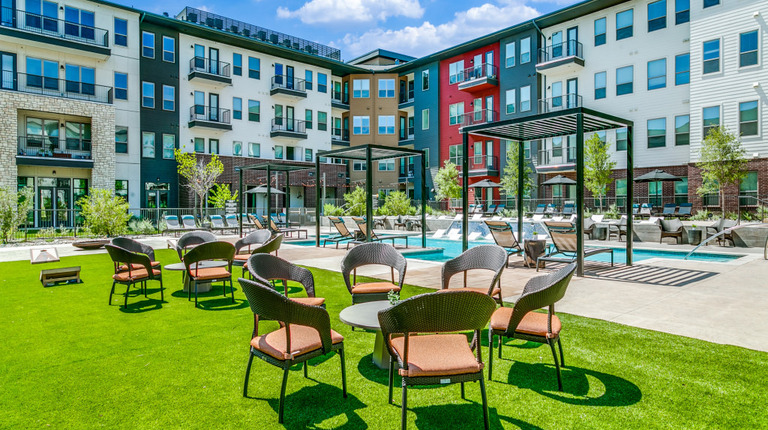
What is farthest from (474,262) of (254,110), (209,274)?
(254,110)

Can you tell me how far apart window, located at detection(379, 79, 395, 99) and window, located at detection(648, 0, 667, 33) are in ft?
69.7

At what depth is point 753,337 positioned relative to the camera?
4.91m

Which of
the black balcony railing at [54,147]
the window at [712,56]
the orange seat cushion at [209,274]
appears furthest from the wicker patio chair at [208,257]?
the window at [712,56]

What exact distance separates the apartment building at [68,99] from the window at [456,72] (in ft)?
74.4

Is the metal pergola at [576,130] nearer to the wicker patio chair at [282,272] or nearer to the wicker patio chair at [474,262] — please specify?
the wicker patio chair at [474,262]

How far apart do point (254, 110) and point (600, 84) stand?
24.3 m

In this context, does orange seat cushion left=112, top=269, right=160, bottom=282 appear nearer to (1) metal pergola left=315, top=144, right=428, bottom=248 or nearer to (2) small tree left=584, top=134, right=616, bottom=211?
(1) metal pergola left=315, top=144, right=428, bottom=248

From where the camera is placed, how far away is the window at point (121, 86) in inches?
1113

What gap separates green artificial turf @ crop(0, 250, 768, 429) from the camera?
331cm

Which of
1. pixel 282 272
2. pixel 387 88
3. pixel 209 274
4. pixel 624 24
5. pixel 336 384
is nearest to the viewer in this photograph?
pixel 336 384

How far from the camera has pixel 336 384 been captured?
3.96 m

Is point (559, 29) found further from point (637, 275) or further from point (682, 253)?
point (637, 275)

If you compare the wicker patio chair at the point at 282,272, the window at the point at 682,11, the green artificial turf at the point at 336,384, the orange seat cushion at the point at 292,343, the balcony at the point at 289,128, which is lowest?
the green artificial turf at the point at 336,384

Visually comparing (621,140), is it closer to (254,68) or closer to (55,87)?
(254,68)
